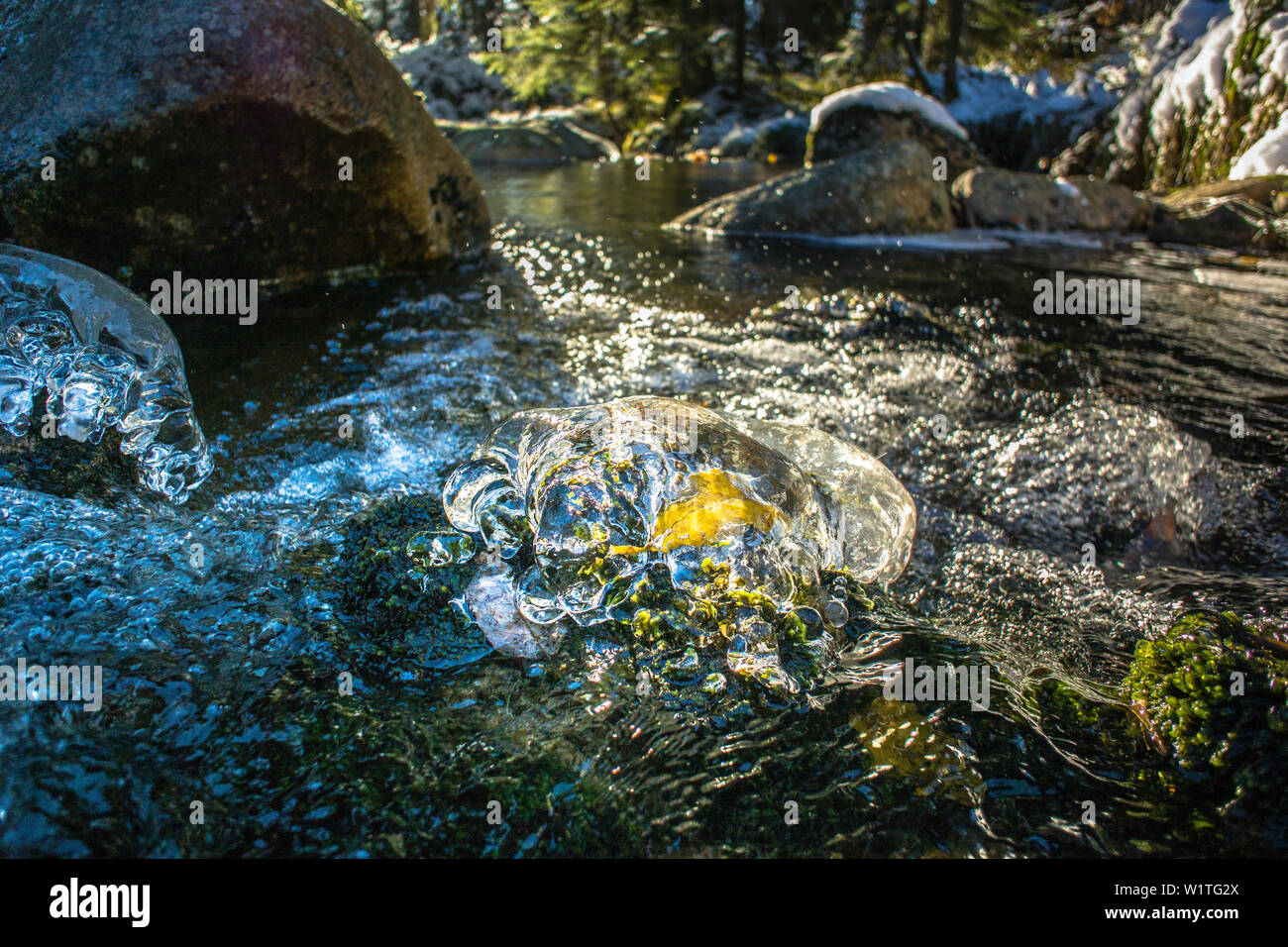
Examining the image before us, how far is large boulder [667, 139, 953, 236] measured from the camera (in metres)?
8.06

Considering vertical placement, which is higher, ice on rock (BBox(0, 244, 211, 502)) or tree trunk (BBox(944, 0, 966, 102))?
tree trunk (BBox(944, 0, 966, 102))

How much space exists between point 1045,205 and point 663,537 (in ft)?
29.8

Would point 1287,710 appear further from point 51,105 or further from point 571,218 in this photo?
point 571,218

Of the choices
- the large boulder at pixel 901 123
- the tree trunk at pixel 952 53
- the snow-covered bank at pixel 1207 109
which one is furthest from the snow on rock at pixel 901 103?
the tree trunk at pixel 952 53

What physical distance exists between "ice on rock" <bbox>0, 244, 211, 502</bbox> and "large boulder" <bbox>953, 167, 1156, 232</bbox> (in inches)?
357

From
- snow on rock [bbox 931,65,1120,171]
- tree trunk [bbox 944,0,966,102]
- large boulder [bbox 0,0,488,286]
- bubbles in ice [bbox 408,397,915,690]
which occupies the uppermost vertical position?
tree trunk [bbox 944,0,966,102]

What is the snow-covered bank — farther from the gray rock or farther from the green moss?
the green moss

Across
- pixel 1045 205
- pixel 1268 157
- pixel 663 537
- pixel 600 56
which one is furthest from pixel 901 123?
pixel 600 56

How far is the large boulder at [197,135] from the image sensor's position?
12.1 feet

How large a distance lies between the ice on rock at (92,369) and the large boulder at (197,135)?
5.07 feet

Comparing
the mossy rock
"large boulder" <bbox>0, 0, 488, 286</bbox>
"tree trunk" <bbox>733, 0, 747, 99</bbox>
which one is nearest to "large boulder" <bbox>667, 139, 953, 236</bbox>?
"large boulder" <bbox>0, 0, 488, 286</bbox>

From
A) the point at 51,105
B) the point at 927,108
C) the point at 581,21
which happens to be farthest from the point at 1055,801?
the point at 581,21

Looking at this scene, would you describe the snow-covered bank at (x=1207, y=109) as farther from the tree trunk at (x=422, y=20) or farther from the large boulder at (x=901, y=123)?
the tree trunk at (x=422, y=20)

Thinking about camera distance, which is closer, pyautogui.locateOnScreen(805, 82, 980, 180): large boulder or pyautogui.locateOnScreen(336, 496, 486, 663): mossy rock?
pyautogui.locateOnScreen(336, 496, 486, 663): mossy rock
